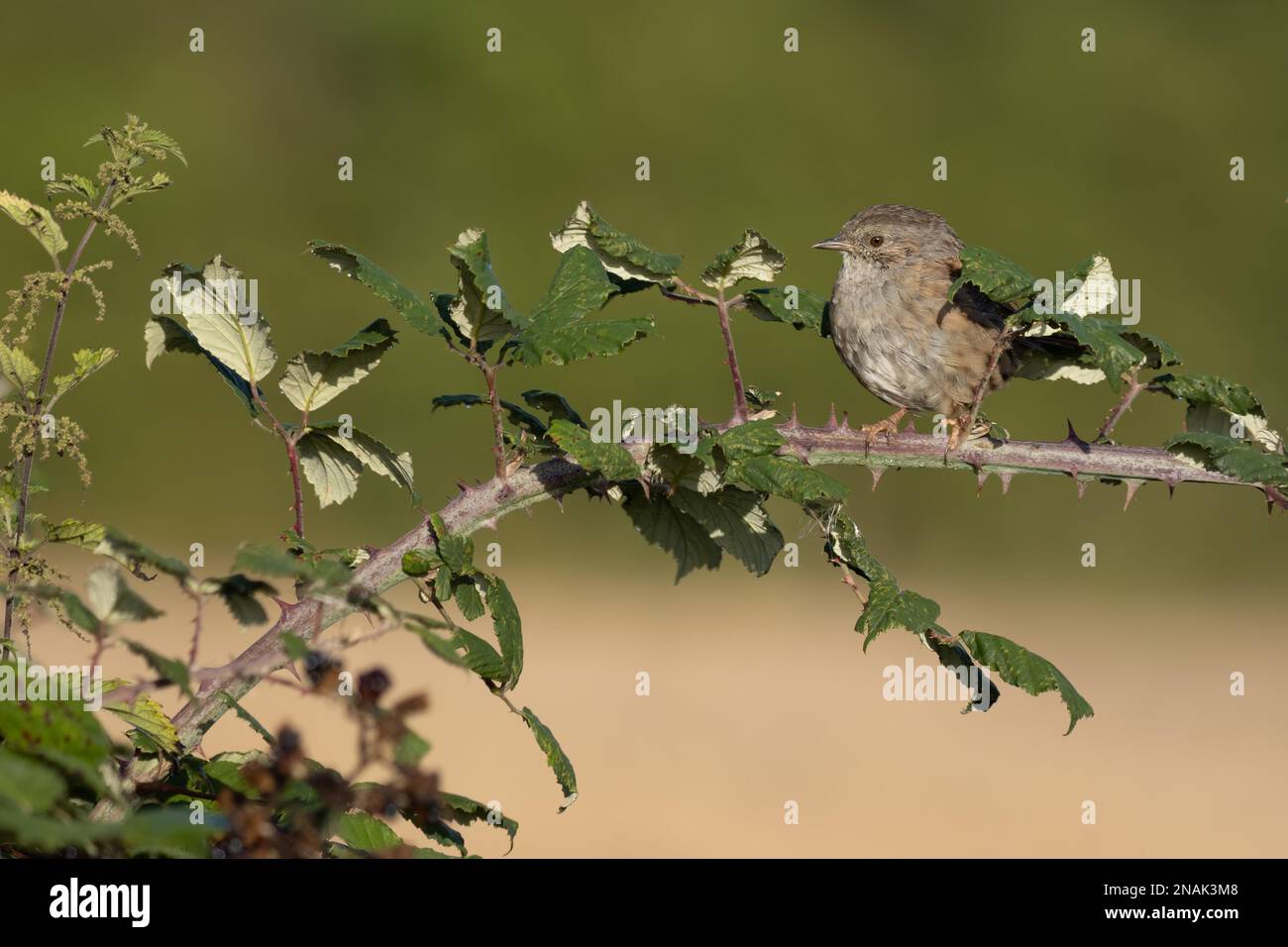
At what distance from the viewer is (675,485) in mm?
2160

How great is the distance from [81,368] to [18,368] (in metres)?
0.09

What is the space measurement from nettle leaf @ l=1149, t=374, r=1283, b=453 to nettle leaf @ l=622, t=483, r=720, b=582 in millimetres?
816

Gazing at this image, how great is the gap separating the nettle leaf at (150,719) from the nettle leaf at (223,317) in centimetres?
56

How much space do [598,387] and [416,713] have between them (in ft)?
31.3

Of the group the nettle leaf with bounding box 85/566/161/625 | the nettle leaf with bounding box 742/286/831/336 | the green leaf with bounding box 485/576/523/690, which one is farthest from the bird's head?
the nettle leaf with bounding box 85/566/161/625

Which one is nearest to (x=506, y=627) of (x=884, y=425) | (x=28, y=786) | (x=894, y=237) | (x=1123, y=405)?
(x=28, y=786)

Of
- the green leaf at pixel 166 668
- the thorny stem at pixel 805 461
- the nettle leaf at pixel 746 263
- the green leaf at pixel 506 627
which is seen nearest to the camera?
the green leaf at pixel 166 668

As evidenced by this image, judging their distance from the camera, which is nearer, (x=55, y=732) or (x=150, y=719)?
(x=55, y=732)

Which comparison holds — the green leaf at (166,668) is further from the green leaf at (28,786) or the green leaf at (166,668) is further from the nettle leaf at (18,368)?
the nettle leaf at (18,368)

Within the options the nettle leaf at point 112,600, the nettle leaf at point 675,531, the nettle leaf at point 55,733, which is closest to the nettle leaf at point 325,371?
the nettle leaf at point 675,531

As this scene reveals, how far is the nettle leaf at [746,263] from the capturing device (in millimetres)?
2322

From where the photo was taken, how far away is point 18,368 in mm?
2057

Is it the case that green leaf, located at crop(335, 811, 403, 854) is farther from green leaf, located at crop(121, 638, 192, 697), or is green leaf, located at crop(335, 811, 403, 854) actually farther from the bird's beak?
the bird's beak

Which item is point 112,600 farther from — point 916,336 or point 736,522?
point 916,336
